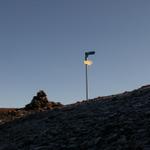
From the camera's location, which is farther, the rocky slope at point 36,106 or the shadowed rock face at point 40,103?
the shadowed rock face at point 40,103

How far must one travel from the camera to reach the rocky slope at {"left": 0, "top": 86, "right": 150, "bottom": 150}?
20.8 meters

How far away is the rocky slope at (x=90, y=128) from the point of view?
2078 cm

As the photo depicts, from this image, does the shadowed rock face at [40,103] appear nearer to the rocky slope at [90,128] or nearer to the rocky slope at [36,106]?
→ the rocky slope at [36,106]

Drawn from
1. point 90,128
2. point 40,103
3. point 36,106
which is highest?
point 40,103

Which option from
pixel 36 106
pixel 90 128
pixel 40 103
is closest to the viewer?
pixel 90 128

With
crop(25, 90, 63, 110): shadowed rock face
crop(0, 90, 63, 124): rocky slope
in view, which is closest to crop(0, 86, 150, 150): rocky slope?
crop(0, 90, 63, 124): rocky slope

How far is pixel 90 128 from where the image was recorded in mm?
24141

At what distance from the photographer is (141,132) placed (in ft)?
67.9

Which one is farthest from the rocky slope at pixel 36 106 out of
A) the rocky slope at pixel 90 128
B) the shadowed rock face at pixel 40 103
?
the rocky slope at pixel 90 128

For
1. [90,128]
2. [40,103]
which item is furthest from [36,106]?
[90,128]

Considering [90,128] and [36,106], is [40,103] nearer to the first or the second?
[36,106]

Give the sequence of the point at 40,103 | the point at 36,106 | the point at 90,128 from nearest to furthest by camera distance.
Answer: the point at 90,128, the point at 36,106, the point at 40,103

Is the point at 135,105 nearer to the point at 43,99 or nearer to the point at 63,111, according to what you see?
the point at 63,111

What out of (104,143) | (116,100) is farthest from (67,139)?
(116,100)
